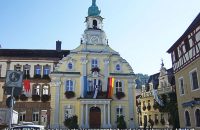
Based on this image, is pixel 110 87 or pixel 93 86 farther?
pixel 93 86

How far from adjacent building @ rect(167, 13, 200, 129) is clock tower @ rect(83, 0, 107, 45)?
1451 cm

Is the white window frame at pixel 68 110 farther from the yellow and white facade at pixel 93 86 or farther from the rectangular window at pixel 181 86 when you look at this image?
the rectangular window at pixel 181 86

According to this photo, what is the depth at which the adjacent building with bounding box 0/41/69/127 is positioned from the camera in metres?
36.1

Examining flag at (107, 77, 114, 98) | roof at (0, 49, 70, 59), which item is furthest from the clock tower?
flag at (107, 77, 114, 98)

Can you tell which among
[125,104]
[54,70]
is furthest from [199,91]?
[54,70]

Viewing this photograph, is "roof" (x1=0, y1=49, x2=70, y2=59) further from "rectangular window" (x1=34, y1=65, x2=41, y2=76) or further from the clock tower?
the clock tower

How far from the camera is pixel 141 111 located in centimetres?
5466

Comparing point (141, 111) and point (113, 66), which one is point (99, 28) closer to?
point (113, 66)

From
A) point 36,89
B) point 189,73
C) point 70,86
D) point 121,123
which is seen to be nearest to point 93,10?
point 70,86

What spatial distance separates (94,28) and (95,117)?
14.8m

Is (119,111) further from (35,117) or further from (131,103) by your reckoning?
(35,117)

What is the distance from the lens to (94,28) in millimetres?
40469

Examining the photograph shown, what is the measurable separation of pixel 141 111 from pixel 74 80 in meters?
23.7

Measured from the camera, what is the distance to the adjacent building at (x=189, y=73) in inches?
878
